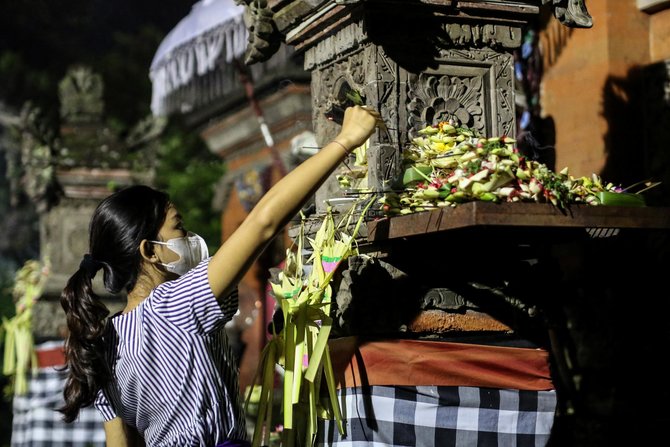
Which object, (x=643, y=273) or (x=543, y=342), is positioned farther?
(x=643, y=273)

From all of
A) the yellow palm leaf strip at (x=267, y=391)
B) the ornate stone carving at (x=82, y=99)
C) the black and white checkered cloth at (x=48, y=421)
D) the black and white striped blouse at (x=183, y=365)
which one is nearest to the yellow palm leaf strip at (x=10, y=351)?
the black and white checkered cloth at (x=48, y=421)

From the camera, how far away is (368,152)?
4.31 meters

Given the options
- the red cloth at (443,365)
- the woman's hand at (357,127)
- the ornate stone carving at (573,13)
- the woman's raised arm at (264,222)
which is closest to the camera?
the woman's raised arm at (264,222)

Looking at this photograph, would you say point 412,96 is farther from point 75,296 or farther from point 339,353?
point 75,296

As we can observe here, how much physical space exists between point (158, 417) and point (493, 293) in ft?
5.30

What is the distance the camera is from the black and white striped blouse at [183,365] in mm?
3166

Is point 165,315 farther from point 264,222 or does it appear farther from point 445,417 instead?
point 445,417

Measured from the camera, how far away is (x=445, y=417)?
153 inches

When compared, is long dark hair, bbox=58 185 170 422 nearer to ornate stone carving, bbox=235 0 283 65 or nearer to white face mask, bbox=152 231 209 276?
white face mask, bbox=152 231 209 276

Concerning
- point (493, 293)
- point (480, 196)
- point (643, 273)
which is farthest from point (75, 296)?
point (643, 273)

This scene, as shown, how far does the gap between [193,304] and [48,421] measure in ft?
20.9

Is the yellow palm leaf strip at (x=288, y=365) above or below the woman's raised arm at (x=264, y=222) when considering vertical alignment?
below

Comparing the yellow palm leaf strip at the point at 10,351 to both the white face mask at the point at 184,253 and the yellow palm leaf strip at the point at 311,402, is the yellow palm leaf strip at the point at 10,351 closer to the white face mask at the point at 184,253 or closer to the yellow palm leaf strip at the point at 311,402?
the yellow palm leaf strip at the point at 311,402

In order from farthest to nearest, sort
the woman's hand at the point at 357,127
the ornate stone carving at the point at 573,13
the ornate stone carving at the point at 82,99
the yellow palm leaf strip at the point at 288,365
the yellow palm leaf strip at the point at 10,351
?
the ornate stone carving at the point at 82,99, the yellow palm leaf strip at the point at 10,351, the ornate stone carving at the point at 573,13, the yellow palm leaf strip at the point at 288,365, the woman's hand at the point at 357,127
